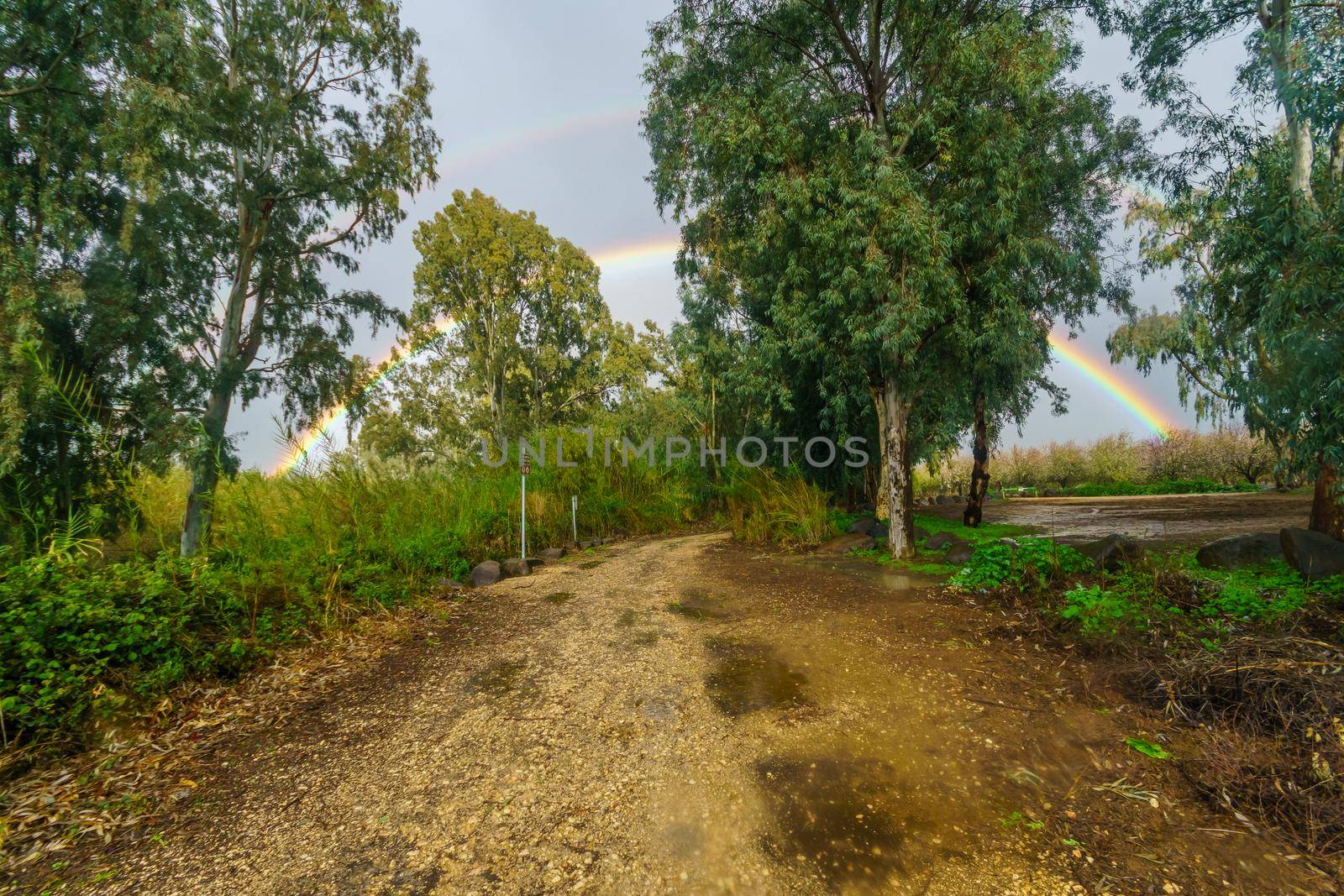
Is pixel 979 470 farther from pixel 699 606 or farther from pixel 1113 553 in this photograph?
pixel 699 606

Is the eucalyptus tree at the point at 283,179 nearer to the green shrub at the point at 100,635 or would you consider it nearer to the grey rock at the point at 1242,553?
the green shrub at the point at 100,635

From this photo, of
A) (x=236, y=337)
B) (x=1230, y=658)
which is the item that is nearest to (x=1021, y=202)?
(x=1230, y=658)

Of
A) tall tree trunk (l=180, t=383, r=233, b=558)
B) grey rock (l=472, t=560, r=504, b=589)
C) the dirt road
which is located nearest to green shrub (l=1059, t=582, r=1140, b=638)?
the dirt road

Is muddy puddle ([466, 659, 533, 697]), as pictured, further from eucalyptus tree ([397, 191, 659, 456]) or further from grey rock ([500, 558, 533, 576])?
eucalyptus tree ([397, 191, 659, 456])

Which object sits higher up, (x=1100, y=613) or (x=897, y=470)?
(x=897, y=470)

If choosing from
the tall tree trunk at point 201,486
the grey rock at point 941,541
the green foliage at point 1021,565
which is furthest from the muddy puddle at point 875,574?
the tall tree trunk at point 201,486

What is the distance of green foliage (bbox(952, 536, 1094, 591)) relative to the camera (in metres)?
4.63

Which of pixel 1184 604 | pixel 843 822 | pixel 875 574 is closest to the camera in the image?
pixel 843 822

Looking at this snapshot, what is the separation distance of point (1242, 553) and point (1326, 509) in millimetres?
1954

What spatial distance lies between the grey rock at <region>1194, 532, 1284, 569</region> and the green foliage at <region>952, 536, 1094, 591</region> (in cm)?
151

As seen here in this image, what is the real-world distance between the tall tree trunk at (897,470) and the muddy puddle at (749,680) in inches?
150

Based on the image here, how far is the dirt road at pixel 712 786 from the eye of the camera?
6.04ft

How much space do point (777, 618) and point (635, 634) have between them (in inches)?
54.9

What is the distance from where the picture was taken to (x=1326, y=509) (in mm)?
5695
